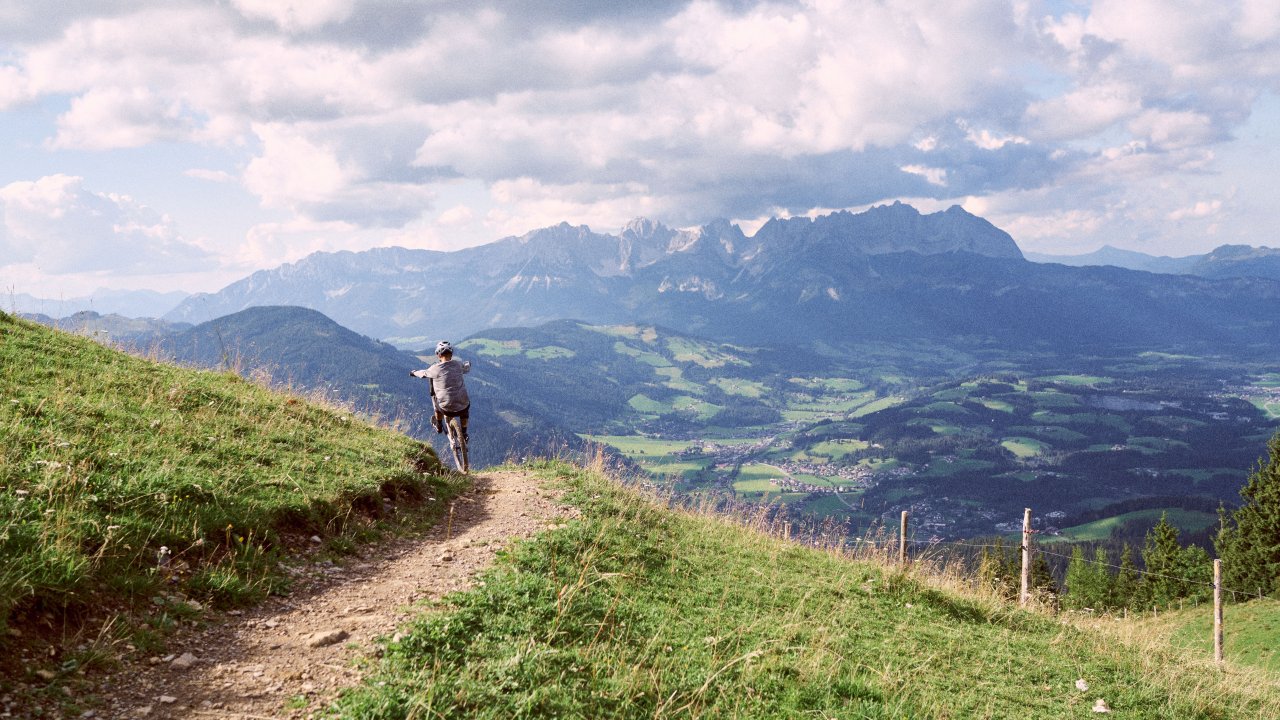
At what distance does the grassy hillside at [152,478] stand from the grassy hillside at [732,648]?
126 inches

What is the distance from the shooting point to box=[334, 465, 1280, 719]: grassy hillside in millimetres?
6590

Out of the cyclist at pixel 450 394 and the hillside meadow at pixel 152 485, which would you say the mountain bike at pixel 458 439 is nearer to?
the cyclist at pixel 450 394

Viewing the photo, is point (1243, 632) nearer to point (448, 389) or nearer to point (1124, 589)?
point (1124, 589)

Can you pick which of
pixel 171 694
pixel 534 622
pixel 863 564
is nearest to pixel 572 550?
pixel 534 622

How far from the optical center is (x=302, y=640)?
275 inches

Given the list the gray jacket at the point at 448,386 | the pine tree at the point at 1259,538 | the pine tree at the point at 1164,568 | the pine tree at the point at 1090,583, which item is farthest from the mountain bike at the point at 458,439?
the pine tree at the point at 1090,583

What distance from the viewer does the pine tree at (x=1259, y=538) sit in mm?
55094

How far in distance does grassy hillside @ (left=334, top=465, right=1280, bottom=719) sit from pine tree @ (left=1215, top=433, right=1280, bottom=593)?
58512mm

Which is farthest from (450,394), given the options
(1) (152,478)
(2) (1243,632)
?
(2) (1243,632)

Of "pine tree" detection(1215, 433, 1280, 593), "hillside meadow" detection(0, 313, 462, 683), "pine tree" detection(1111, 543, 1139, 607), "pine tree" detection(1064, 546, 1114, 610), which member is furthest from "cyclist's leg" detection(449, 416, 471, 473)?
"pine tree" detection(1111, 543, 1139, 607)

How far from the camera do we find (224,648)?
6.71 metres

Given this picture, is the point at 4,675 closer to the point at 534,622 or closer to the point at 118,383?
the point at 534,622

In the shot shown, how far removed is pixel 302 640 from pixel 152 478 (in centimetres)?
378

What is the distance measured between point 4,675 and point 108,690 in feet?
2.41
